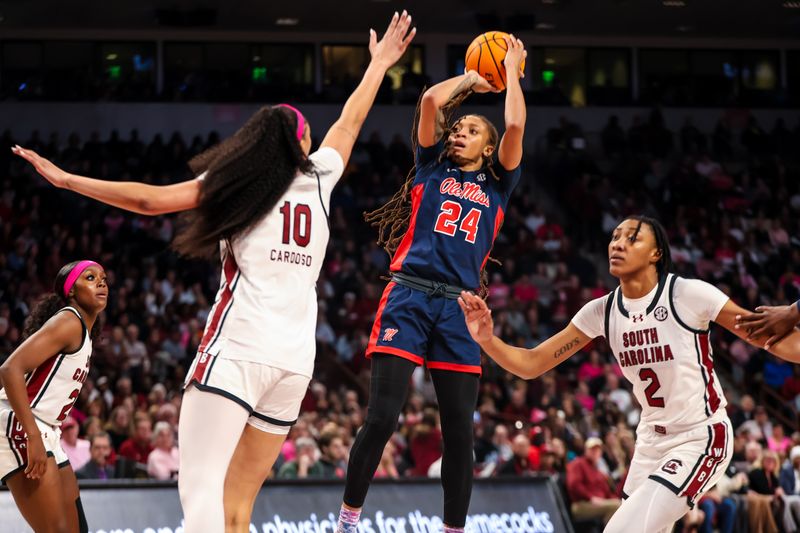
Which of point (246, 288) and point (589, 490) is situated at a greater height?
point (246, 288)

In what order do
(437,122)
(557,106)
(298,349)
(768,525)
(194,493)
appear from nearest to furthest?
(194,493) < (298,349) < (437,122) < (768,525) < (557,106)

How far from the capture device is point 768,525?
11523 millimetres

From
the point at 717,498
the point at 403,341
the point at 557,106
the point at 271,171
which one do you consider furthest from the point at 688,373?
the point at 557,106

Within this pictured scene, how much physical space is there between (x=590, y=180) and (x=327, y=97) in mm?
5281

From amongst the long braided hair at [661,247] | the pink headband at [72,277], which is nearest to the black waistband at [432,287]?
the long braided hair at [661,247]

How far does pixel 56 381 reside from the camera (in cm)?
571

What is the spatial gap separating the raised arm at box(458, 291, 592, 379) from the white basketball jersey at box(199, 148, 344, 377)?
39.2 inches

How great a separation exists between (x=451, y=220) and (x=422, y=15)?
15.5 meters

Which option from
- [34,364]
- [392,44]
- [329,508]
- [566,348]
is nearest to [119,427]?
[329,508]

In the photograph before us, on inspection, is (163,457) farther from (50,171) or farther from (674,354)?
(50,171)

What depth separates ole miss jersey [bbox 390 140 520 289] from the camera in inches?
218

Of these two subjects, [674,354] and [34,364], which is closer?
[674,354]

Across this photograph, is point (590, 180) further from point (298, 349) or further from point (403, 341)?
point (298, 349)

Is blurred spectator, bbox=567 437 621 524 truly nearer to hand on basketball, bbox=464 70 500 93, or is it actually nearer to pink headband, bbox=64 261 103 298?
hand on basketball, bbox=464 70 500 93
